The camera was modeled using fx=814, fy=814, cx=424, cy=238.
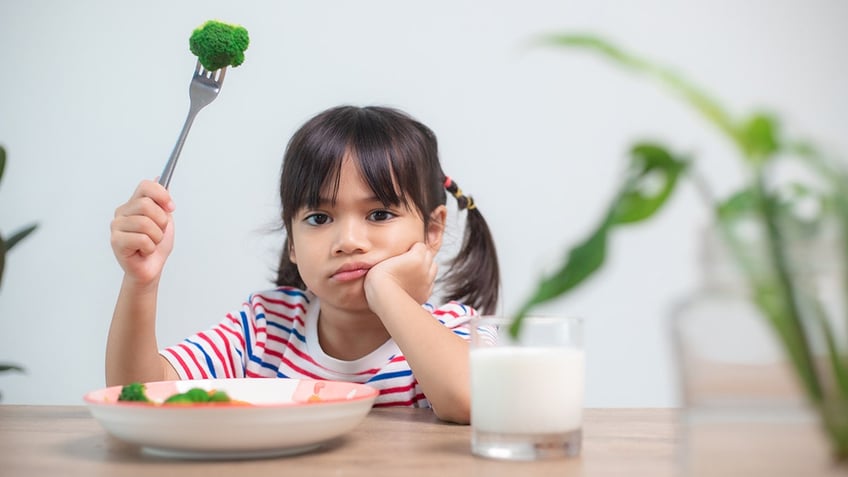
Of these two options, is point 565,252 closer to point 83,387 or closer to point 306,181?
point 306,181

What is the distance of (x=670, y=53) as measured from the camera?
2.51 metres

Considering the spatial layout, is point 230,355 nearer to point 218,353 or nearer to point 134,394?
point 218,353

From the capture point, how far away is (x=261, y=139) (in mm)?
Result: 2387

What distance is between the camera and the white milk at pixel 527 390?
609 millimetres

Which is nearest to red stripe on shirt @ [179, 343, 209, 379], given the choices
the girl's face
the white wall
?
the girl's face

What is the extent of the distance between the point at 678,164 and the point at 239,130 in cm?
208

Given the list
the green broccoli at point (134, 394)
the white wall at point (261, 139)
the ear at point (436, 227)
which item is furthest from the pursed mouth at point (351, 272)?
the white wall at point (261, 139)

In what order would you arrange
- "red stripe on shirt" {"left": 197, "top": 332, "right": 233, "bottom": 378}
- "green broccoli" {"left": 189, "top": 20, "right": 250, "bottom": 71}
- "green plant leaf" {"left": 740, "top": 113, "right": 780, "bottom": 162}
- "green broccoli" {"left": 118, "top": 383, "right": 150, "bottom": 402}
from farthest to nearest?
1. "red stripe on shirt" {"left": 197, "top": 332, "right": 233, "bottom": 378}
2. "green broccoli" {"left": 189, "top": 20, "right": 250, "bottom": 71}
3. "green broccoli" {"left": 118, "top": 383, "right": 150, "bottom": 402}
4. "green plant leaf" {"left": 740, "top": 113, "right": 780, "bottom": 162}

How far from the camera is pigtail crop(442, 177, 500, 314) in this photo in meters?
1.50

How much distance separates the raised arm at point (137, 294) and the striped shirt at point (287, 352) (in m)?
0.10

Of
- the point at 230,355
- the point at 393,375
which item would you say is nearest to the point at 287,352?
the point at 230,355

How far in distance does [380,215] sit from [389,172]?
0.24 feet

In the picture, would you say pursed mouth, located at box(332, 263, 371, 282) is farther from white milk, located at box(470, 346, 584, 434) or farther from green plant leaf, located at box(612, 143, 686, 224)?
green plant leaf, located at box(612, 143, 686, 224)

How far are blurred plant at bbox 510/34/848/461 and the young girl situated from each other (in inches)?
20.4
